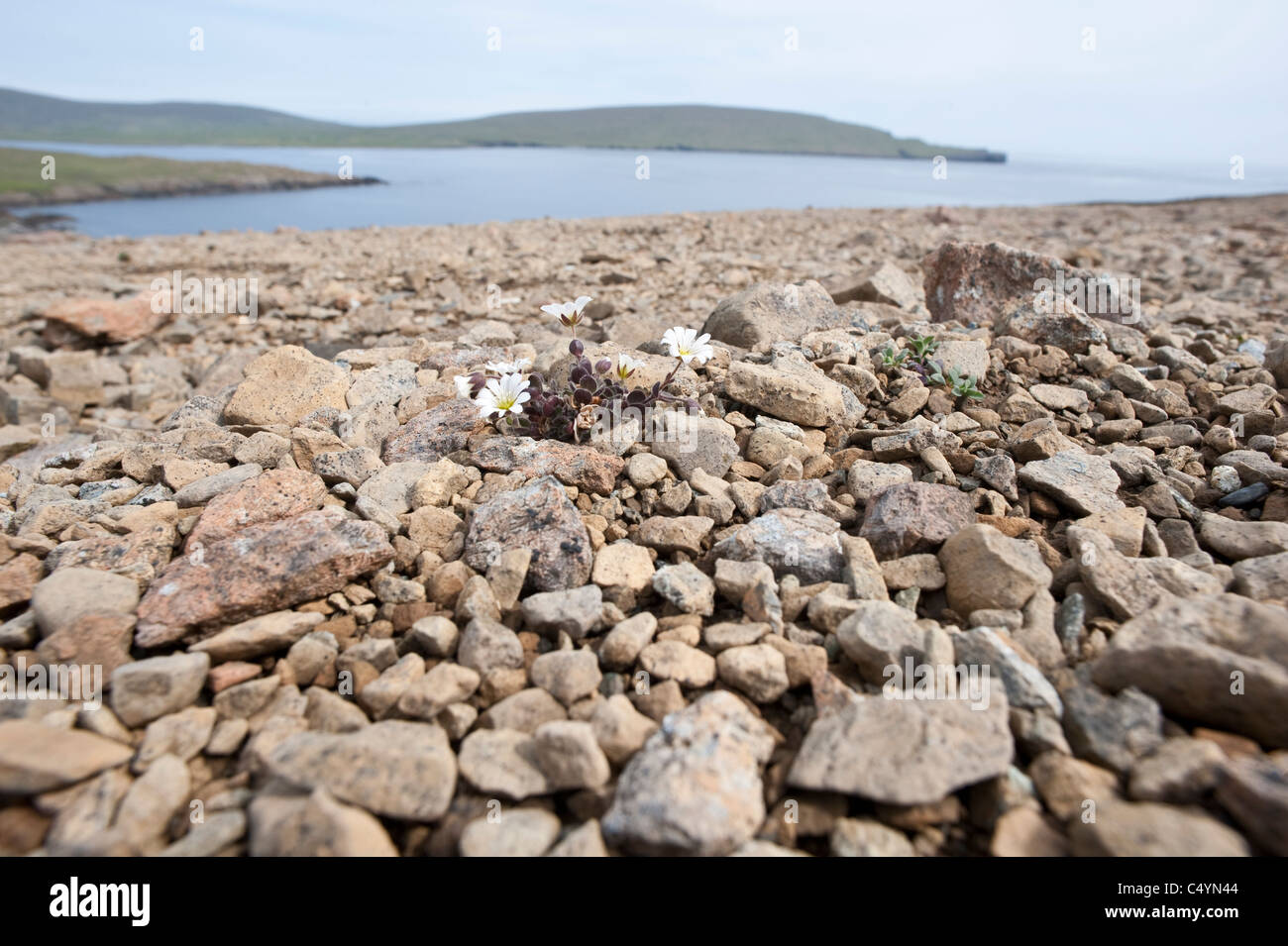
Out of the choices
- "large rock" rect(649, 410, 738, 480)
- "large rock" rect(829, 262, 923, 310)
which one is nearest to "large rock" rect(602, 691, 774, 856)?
"large rock" rect(649, 410, 738, 480)

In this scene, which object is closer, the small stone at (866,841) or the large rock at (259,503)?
the small stone at (866,841)

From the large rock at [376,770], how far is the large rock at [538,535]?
2.47ft

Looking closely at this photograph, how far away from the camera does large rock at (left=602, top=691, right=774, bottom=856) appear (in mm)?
1627

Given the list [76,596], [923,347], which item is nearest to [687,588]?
[76,596]

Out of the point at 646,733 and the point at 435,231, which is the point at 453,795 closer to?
the point at 646,733

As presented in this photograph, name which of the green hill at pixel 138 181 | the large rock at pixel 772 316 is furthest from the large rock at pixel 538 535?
the green hill at pixel 138 181

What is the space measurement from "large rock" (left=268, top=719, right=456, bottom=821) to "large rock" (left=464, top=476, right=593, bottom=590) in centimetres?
75

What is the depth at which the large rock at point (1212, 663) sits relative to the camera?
1795mm

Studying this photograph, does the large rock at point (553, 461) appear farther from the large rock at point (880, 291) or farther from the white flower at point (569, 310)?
the large rock at point (880, 291)

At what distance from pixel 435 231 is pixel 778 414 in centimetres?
1208

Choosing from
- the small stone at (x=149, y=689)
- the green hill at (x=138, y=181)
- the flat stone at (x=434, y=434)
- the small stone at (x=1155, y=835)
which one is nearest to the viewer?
the small stone at (x=1155, y=835)

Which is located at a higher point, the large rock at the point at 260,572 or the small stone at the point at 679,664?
the large rock at the point at 260,572

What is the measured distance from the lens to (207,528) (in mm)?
2652

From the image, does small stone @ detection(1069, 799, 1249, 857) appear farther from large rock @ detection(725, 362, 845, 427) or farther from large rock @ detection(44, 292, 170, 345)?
large rock @ detection(44, 292, 170, 345)
